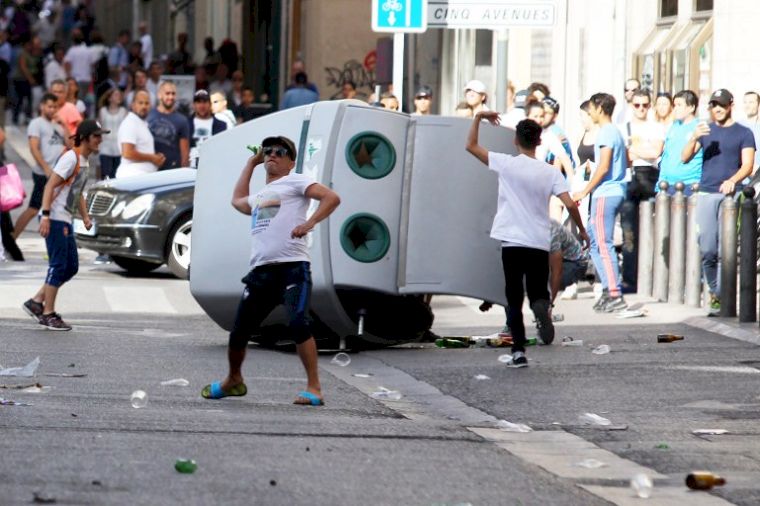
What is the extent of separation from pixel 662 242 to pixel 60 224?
17.7ft

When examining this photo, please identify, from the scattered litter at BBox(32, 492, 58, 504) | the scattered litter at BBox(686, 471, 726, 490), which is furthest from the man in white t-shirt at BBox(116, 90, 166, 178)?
the scattered litter at BBox(32, 492, 58, 504)

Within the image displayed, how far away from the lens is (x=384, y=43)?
21281 millimetres

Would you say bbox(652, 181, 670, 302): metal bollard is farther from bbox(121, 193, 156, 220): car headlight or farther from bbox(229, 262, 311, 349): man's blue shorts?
bbox(229, 262, 311, 349): man's blue shorts

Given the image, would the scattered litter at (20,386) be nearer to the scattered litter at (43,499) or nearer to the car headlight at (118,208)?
the scattered litter at (43,499)

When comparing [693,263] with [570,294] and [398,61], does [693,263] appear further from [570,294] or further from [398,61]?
[398,61]

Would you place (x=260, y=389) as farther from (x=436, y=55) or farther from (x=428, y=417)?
(x=436, y=55)

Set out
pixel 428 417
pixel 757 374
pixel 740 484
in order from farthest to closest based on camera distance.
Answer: pixel 757 374, pixel 428 417, pixel 740 484

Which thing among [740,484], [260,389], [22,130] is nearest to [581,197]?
[260,389]

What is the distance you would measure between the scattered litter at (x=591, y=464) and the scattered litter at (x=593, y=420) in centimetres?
126

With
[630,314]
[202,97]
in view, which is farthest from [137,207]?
[630,314]

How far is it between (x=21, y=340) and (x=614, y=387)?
4.29m

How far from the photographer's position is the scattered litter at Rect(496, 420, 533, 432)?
9875mm

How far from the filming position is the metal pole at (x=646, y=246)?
57.5 feet

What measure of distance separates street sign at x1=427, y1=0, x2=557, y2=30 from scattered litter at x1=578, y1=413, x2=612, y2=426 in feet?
30.0
